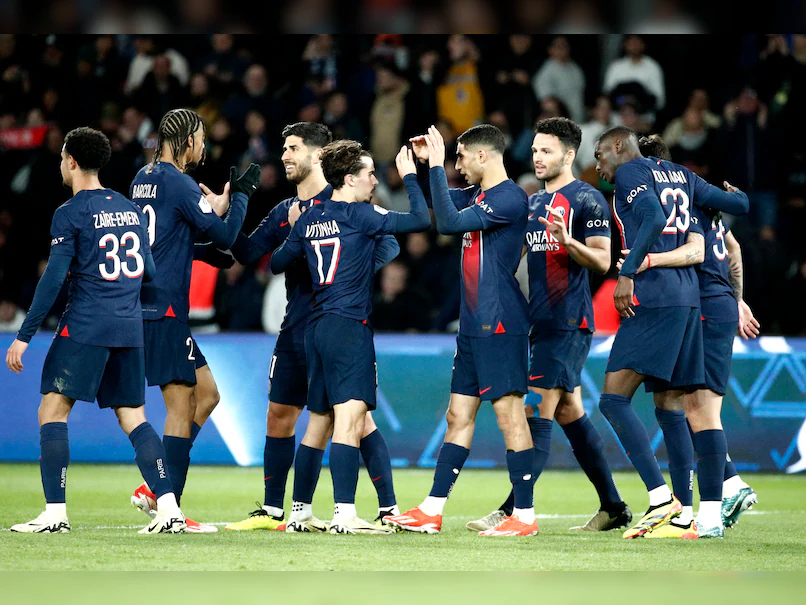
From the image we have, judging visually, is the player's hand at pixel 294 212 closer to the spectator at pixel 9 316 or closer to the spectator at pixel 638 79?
the spectator at pixel 9 316

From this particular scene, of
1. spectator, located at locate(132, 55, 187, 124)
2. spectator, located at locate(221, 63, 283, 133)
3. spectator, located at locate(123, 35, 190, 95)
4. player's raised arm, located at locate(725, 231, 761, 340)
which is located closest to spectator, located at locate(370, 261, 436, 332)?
spectator, located at locate(221, 63, 283, 133)

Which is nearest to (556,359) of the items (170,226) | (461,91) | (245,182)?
(245,182)

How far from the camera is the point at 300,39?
1529 cm

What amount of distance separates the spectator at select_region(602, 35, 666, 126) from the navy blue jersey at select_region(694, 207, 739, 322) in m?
6.91

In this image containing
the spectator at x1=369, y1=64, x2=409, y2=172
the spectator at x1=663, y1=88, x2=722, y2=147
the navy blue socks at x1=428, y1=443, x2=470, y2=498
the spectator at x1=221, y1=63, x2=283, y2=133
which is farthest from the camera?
the spectator at x1=221, y1=63, x2=283, y2=133

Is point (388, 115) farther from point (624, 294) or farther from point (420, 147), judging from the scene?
point (624, 294)

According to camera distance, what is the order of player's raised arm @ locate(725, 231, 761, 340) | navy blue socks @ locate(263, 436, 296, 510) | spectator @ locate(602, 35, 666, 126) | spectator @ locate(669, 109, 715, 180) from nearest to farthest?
navy blue socks @ locate(263, 436, 296, 510) → player's raised arm @ locate(725, 231, 761, 340) → spectator @ locate(669, 109, 715, 180) → spectator @ locate(602, 35, 666, 126)

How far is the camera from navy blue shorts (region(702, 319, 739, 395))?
23.1 ft

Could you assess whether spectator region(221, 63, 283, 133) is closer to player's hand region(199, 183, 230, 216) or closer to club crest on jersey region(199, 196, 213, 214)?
player's hand region(199, 183, 230, 216)

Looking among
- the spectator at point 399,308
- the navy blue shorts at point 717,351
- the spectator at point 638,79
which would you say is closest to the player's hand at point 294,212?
the navy blue shorts at point 717,351

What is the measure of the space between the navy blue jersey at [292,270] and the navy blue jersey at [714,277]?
7.49 ft

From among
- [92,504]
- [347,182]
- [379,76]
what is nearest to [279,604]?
[347,182]

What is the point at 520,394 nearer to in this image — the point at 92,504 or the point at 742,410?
the point at 92,504

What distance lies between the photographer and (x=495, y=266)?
691 centimetres
